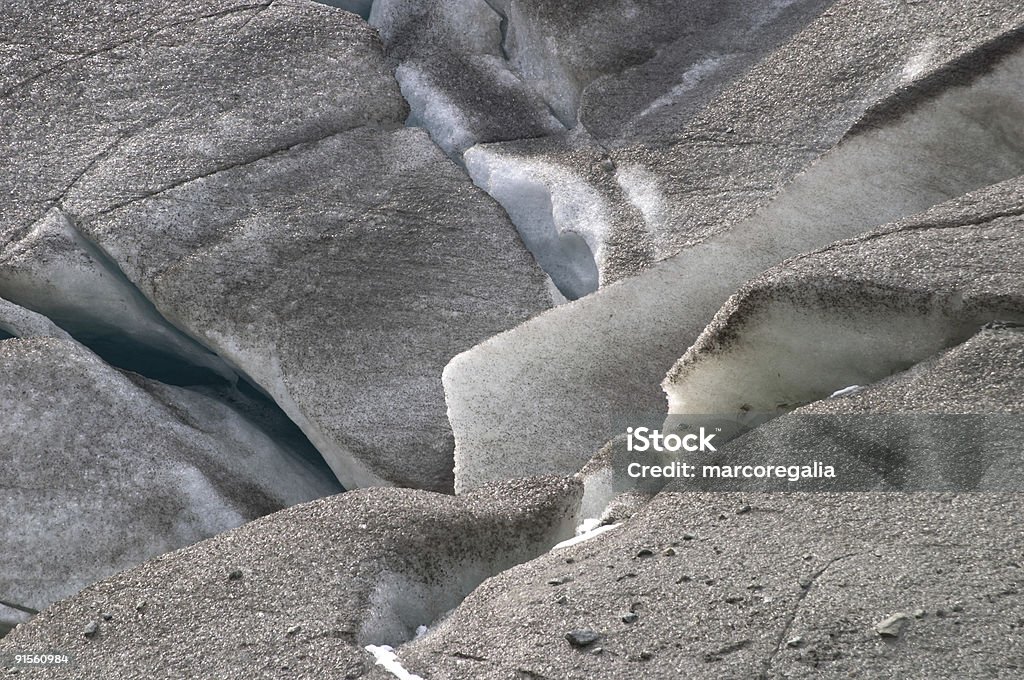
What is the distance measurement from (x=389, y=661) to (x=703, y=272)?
146 cm

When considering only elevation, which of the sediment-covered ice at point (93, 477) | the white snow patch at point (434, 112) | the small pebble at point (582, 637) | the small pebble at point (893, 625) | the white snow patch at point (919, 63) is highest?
the white snow patch at point (919, 63)

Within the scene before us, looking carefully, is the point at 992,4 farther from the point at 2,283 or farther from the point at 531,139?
the point at 2,283

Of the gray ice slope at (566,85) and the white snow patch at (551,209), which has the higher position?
the gray ice slope at (566,85)

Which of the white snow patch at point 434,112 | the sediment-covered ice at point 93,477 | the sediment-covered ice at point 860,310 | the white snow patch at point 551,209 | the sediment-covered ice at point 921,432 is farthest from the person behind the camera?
the white snow patch at point 434,112

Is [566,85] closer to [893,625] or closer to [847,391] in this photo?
[847,391]

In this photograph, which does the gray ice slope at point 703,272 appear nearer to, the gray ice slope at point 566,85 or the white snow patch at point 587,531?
the gray ice slope at point 566,85

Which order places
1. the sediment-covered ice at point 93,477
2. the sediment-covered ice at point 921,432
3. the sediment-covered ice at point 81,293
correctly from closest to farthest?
the sediment-covered ice at point 921,432 < the sediment-covered ice at point 93,477 < the sediment-covered ice at point 81,293

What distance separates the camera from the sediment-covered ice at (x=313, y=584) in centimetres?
250

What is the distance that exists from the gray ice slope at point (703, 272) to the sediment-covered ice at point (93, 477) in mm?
630

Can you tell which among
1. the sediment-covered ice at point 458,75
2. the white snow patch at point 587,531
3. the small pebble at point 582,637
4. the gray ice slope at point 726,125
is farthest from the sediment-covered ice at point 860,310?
the sediment-covered ice at point 458,75

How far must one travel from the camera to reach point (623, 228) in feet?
12.2

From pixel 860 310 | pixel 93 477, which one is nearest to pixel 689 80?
pixel 860 310

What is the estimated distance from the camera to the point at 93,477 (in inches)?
132

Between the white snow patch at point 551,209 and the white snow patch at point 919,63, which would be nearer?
the white snow patch at point 919,63
